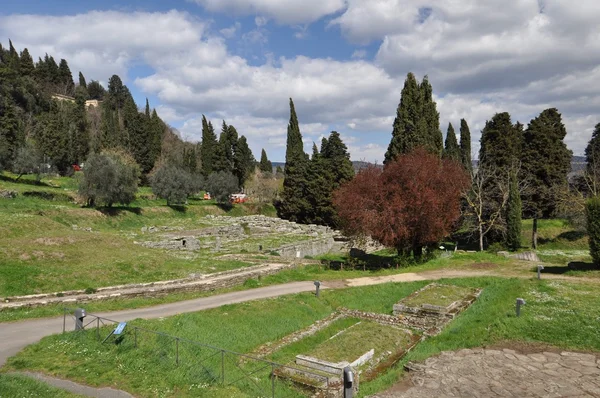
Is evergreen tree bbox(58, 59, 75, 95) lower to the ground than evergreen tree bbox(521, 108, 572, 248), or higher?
higher

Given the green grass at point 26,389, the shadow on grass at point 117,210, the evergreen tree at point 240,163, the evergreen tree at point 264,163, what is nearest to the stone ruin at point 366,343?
the green grass at point 26,389

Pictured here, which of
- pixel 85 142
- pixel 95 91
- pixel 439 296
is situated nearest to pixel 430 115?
pixel 439 296

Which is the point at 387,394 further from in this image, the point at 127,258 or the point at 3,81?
the point at 3,81

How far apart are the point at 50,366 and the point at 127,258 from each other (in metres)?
15.1

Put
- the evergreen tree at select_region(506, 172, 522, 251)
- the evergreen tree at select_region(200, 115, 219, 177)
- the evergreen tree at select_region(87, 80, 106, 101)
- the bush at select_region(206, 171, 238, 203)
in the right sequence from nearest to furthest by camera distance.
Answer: the evergreen tree at select_region(506, 172, 522, 251) < the bush at select_region(206, 171, 238, 203) < the evergreen tree at select_region(200, 115, 219, 177) < the evergreen tree at select_region(87, 80, 106, 101)

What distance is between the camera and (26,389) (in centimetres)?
920

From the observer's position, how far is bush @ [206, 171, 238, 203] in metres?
64.4

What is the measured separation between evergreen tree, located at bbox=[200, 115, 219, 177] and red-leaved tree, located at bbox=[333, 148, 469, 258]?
1935 inches

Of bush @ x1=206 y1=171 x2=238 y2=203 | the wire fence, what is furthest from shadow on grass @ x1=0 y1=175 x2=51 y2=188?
the wire fence

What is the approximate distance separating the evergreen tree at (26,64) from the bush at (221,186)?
65788 millimetres

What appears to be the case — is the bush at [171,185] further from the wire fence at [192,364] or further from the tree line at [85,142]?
the wire fence at [192,364]

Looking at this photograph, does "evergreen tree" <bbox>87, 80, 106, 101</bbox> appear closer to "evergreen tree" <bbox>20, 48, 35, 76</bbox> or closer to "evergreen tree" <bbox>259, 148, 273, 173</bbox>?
"evergreen tree" <bbox>20, 48, 35, 76</bbox>

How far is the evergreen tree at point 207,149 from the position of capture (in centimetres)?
7369

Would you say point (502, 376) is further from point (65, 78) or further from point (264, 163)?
point (65, 78)
